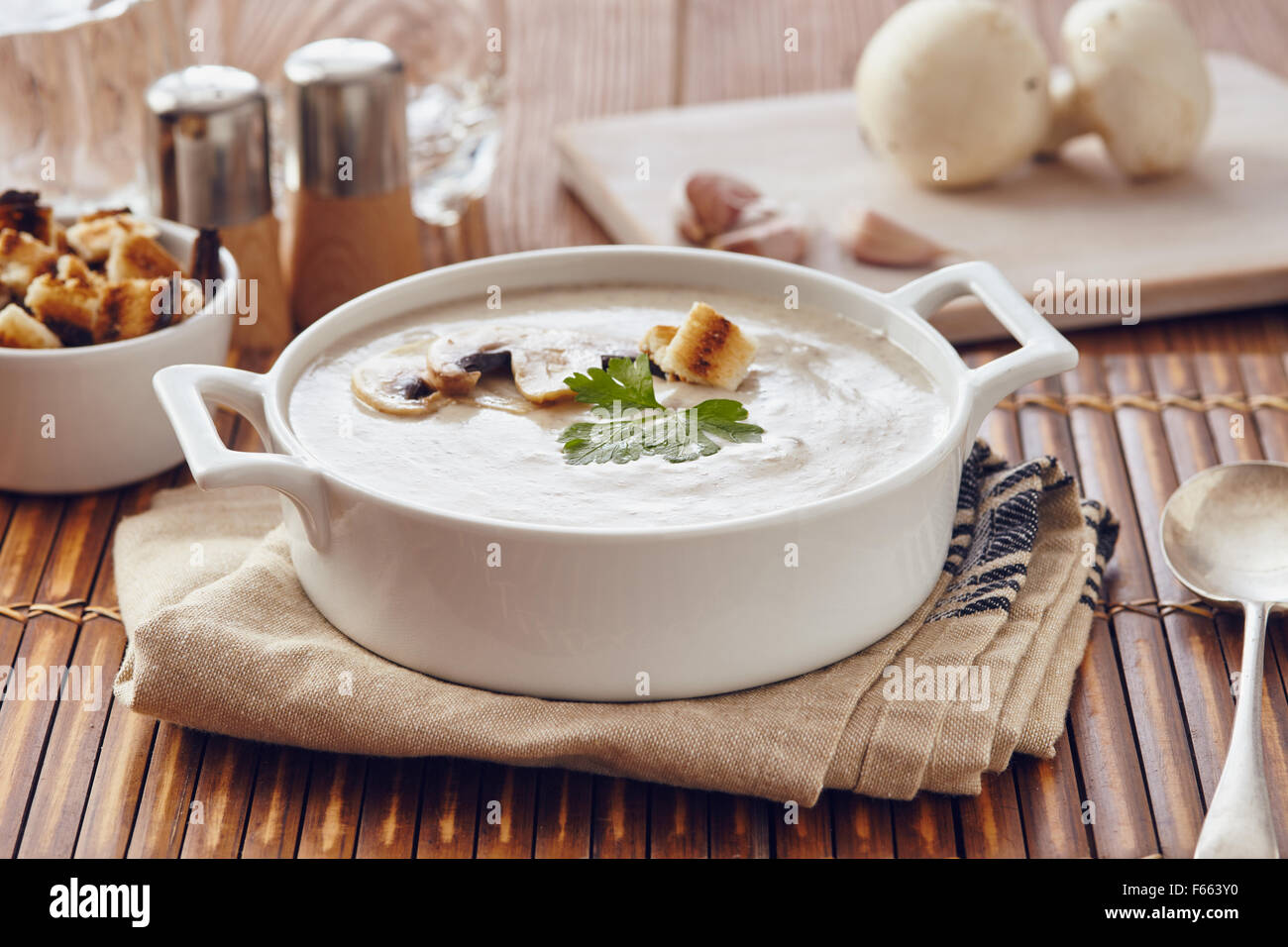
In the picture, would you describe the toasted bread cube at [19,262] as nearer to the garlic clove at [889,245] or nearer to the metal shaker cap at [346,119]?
the metal shaker cap at [346,119]

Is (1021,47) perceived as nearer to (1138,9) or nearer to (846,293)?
(1138,9)

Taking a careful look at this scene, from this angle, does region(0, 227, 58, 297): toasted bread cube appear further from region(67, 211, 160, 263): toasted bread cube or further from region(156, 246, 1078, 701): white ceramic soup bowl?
region(156, 246, 1078, 701): white ceramic soup bowl

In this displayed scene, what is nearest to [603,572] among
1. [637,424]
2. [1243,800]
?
[637,424]

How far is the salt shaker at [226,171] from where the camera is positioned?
194 cm

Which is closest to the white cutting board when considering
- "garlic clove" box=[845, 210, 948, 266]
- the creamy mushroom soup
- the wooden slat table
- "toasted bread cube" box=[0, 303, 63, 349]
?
"garlic clove" box=[845, 210, 948, 266]

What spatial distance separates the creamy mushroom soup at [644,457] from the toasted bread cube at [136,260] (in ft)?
0.99

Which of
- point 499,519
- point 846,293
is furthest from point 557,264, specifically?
point 499,519

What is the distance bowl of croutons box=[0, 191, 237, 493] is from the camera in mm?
1623

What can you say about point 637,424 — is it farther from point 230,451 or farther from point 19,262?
point 19,262

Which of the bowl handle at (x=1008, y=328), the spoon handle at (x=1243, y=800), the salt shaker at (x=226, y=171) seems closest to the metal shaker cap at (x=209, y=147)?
the salt shaker at (x=226, y=171)

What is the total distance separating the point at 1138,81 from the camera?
7.77 feet

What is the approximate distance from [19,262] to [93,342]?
15cm

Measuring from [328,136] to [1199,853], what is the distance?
1465 mm

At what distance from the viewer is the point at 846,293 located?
1.62 metres
